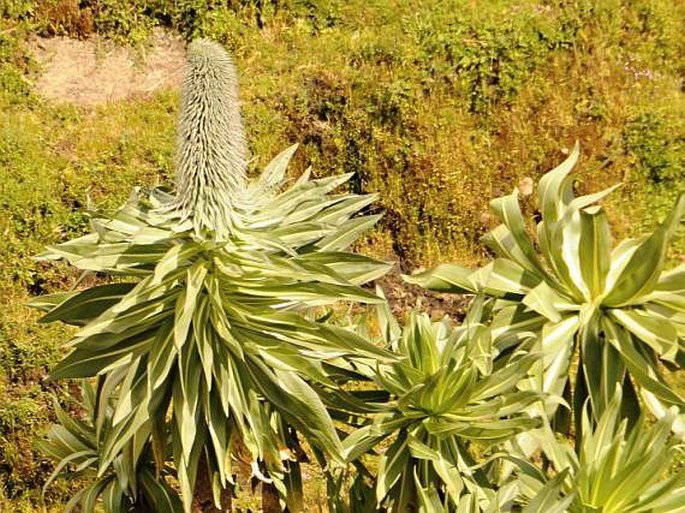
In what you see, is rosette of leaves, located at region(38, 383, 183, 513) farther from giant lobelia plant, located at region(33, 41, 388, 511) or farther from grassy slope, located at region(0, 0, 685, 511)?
grassy slope, located at region(0, 0, 685, 511)

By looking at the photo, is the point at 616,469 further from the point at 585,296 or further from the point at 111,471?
the point at 111,471

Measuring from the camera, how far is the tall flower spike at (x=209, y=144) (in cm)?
389

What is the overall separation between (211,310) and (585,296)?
62.7 inches

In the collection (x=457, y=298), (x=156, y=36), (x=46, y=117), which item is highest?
(x=156, y=36)

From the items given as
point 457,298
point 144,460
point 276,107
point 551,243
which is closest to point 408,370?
point 551,243

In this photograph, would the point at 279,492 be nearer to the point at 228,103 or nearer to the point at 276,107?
the point at 228,103

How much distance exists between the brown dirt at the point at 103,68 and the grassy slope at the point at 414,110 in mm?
165

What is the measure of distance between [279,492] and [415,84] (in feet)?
18.1

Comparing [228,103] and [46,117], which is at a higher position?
[228,103]

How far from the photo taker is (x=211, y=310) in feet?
13.1

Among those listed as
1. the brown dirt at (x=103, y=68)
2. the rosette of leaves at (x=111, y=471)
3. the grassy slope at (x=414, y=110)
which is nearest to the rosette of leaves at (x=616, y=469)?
the rosette of leaves at (x=111, y=471)

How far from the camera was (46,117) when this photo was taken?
30.7ft

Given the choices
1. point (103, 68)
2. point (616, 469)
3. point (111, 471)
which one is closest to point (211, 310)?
point (111, 471)

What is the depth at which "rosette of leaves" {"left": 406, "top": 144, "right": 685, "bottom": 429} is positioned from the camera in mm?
4344
